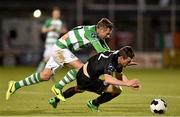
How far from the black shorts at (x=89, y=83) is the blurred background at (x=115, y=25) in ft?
58.0

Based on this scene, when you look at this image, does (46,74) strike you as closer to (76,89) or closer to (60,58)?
(60,58)

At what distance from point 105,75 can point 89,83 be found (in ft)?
2.28

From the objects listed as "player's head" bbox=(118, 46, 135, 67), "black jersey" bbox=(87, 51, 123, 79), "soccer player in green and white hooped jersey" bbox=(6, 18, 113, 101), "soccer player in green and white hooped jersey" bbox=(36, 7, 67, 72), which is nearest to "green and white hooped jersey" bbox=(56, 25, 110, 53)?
"soccer player in green and white hooped jersey" bbox=(6, 18, 113, 101)

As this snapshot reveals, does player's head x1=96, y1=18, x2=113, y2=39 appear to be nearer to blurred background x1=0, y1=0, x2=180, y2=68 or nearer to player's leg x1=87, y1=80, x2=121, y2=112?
player's leg x1=87, y1=80, x2=121, y2=112

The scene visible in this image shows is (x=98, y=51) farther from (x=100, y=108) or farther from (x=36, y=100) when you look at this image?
(x=36, y=100)

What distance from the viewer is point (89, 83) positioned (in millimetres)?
10547

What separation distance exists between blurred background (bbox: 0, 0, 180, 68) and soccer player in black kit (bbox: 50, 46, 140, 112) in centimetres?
1769

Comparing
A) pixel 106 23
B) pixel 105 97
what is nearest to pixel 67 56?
pixel 106 23

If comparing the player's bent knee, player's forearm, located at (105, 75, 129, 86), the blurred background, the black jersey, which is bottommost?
the blurred background

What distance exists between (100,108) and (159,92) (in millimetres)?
4164

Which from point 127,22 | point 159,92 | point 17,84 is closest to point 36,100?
point 17,84

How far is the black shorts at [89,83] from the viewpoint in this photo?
1052 cm

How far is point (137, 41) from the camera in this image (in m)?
28.9

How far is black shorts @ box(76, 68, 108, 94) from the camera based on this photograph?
10.5 metres
